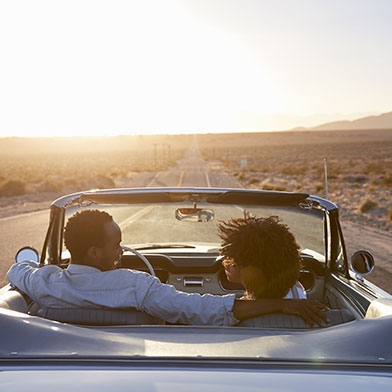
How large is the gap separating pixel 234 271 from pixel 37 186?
3186 cm

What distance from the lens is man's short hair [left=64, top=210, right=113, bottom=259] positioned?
246 cm

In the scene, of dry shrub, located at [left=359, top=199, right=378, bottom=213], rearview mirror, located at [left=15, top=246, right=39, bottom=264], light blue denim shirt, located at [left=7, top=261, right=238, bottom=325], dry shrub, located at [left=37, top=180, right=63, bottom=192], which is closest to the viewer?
light blue denim shirt, located at [left=7, top=261, right=238, bottom=325]

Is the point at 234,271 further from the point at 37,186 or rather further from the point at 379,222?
the point at 37,186

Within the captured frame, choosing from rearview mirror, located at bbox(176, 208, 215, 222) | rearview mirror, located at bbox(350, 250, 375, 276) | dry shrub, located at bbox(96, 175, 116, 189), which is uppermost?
rearview mirror, located at bbox(176, 208, 215, 222)

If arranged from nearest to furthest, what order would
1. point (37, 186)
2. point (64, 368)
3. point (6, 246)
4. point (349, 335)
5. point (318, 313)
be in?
1. point (64, 368)
2. point (349, 335)
3. point (318, 313)
4. point (6, 246)
5. point (37, 186)

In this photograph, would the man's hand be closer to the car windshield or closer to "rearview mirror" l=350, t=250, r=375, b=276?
"rearview mirror" l=350, t=250, r=375, b=276

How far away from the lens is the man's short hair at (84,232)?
246 cm

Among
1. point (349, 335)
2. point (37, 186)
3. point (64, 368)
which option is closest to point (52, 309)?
point (64, 368)

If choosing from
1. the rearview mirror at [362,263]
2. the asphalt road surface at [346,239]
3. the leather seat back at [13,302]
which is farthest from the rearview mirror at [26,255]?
the asphalt road surface at [346,239]

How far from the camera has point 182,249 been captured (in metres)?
5.02

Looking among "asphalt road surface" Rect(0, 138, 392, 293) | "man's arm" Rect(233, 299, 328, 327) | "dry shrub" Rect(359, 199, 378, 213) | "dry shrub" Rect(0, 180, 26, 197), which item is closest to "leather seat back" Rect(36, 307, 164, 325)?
"man's arm" Rect(233, 299, 328, 327)

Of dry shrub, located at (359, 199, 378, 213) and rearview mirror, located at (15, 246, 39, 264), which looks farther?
dry shrub, located at (359, 199, 378, 213)

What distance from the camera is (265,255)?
243 cm

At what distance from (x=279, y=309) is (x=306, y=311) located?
5.0 inches
